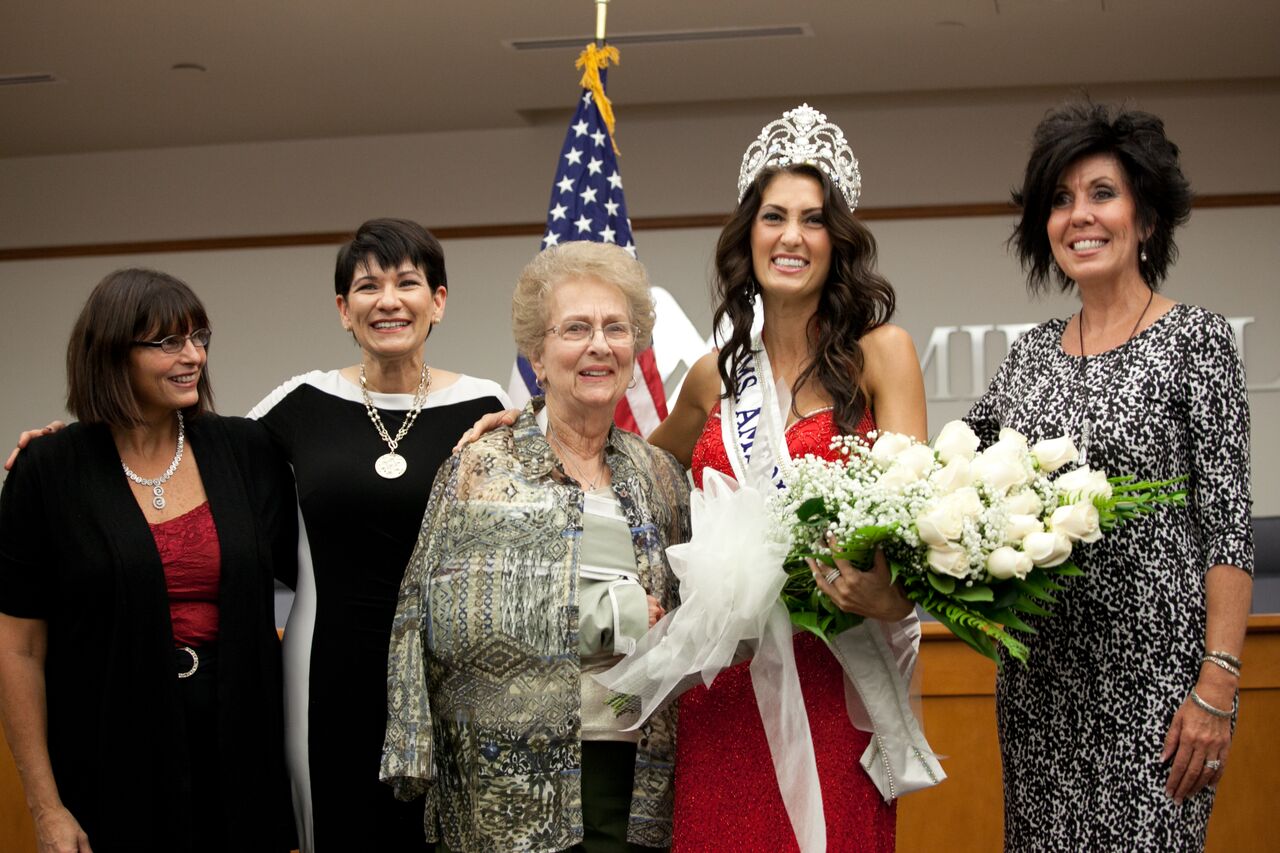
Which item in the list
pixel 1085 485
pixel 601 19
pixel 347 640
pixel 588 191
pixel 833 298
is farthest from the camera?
pixel 588 191

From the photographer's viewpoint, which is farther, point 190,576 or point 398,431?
point 398,431

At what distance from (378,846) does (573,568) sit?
0.88 meters

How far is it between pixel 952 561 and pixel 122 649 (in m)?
1.54

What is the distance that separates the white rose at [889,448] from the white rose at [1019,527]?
208 mm

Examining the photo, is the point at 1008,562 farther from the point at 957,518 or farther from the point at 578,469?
the point at 578,469

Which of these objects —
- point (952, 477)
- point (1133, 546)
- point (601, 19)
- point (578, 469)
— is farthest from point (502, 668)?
point (601, 19)

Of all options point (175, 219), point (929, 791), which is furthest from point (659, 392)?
point (175, 219)

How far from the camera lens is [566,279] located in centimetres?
241

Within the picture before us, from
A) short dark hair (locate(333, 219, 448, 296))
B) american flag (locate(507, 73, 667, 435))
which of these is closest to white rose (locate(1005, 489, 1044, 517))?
short dark hair (locate(333, 219, 448, 296))

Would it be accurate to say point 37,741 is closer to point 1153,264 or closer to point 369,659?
point 369,659

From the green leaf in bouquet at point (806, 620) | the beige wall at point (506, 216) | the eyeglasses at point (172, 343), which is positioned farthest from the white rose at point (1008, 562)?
the beige wall at point (506, 216)

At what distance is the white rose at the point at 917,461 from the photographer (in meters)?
2.04

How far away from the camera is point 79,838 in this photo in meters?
2.47

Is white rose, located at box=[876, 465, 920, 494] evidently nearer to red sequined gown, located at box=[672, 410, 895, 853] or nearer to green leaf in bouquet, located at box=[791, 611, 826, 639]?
green leaf in bouquet, located at box=[791, 611, 826, 639]
